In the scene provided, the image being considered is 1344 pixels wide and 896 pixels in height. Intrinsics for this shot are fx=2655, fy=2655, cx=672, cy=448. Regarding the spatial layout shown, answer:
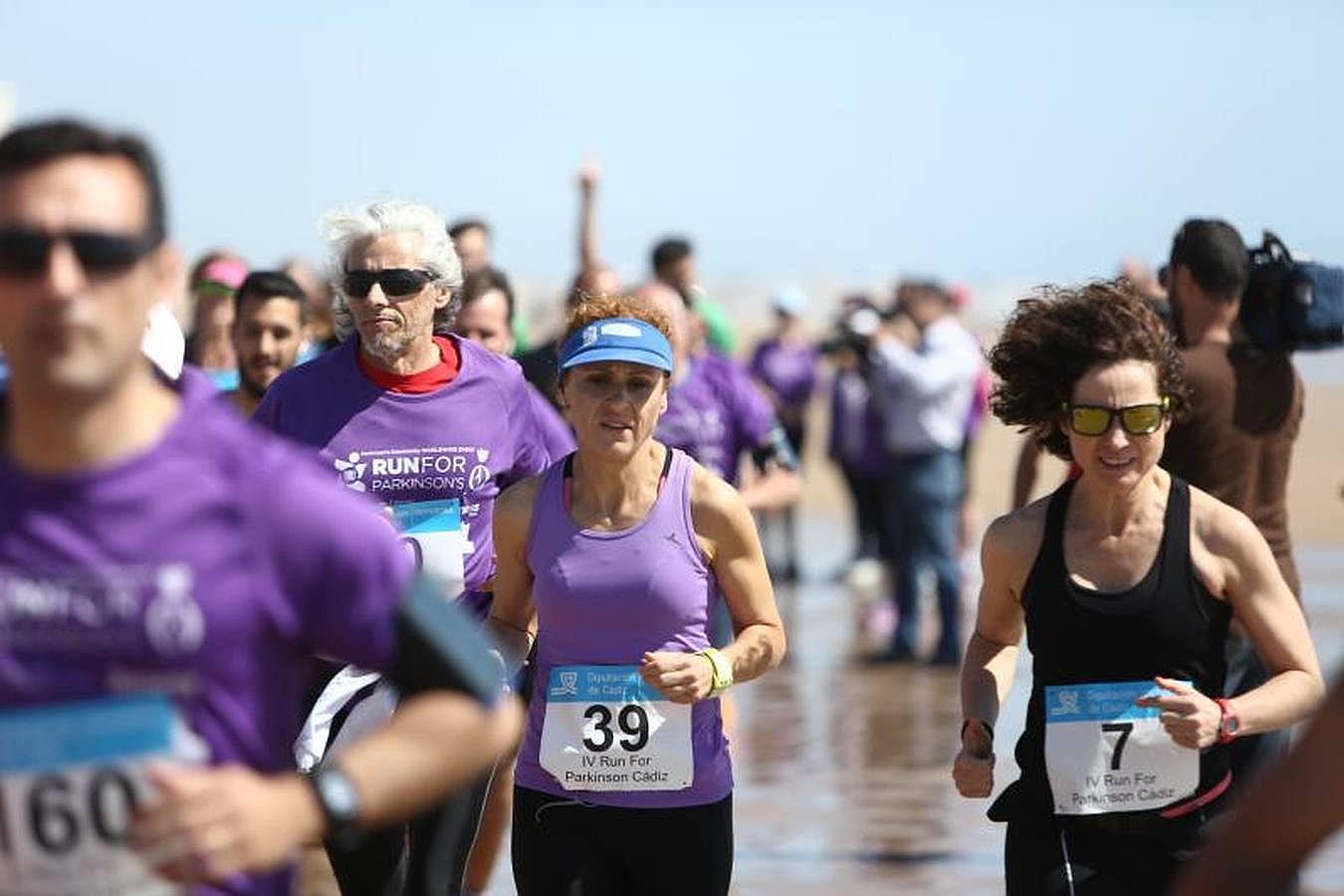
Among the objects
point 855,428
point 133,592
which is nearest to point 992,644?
point 133,592

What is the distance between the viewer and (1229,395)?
675 centimetres

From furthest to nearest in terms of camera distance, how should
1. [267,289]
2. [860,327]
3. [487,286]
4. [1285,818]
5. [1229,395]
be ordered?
[860,327]
[487,286]
[267,289]
[1229,395]
[1285,818]

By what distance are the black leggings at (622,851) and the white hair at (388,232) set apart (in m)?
1.51

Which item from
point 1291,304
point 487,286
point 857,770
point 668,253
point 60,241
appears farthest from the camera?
point 668,253

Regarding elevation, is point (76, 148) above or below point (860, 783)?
above

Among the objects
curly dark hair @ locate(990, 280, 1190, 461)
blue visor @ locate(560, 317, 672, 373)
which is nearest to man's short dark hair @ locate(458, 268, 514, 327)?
blue visor @ locate(560, 317, 672, 373)

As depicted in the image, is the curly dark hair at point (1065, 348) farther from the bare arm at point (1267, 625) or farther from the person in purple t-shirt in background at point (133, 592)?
the person in purple t-shirt in background at point (133, 592)

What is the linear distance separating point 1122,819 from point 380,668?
238 cm

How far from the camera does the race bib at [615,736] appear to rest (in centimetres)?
557

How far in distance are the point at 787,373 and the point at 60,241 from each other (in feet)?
54.7

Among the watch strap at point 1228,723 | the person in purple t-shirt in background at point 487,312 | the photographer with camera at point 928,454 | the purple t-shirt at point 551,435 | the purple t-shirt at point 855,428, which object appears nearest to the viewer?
the watch strap at point 1228,723

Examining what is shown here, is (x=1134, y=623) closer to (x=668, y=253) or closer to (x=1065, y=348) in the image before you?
(x=1065, y=348)

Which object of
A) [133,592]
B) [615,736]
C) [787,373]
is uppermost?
[133,592]

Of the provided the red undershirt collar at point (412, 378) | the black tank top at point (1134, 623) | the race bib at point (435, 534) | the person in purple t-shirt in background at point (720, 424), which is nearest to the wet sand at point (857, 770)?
the person in purple t-shirt in background at point (720, 424)
